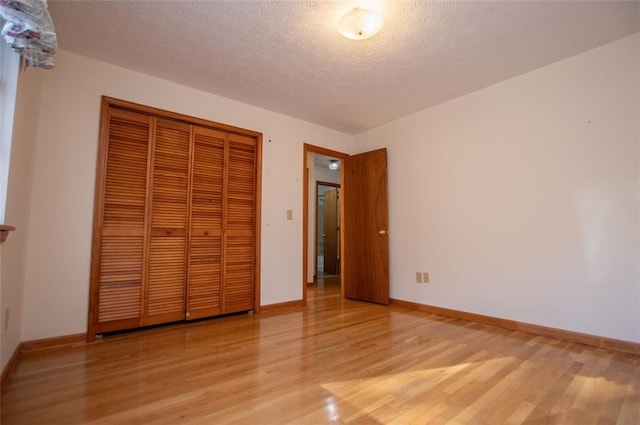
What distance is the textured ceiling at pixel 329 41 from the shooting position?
83.2 inches

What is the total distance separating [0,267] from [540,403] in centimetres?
302

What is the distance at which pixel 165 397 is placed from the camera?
1682 millimetres

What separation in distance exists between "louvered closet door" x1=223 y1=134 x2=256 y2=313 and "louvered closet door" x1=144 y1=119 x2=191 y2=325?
0.47 meters

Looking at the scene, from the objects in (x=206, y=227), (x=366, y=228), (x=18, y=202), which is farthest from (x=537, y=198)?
(x=18, y=202)

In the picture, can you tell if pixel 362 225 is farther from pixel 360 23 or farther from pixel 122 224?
pixel 122 224

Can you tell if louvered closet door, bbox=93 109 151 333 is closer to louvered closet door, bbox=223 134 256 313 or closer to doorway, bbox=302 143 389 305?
louvered closet door, bbox=223 134 256 313

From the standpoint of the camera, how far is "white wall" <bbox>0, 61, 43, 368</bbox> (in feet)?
6.05

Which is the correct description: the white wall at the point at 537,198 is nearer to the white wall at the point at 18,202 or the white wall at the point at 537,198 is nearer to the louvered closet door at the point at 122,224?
the louvered closet door at the point at 122,224

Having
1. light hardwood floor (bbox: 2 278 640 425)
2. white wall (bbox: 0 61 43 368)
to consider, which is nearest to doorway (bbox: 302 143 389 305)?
light hardwood floor (bbox: 2 278 640 425)

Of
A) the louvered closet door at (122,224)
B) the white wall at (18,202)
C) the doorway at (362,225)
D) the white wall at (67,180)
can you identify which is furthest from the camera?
the doorway at (362,225)

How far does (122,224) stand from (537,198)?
12.5 ft

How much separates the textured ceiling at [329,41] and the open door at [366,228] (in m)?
1.19

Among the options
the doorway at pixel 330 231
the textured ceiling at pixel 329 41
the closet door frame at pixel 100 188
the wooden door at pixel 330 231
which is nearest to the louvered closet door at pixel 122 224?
the closet door frame at pixel 100 188

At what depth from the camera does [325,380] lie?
6.22 ft
